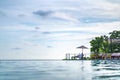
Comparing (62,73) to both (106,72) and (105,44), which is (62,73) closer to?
(106,72)

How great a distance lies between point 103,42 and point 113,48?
225 centimetres

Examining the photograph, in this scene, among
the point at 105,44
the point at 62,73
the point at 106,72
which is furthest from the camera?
the point at 105,44

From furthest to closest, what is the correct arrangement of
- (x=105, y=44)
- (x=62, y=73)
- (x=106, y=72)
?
1. (x=105, y=44)
2. (x=106, y=72)
3. (x=62, y=73)

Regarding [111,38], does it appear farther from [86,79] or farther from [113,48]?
[86,79]

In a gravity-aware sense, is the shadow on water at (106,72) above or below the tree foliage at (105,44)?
below

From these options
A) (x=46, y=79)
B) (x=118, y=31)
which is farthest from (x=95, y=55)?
(x=46, y=79)

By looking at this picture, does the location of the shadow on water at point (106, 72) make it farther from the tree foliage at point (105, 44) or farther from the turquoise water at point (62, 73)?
the tree foliage at point (105, 44)

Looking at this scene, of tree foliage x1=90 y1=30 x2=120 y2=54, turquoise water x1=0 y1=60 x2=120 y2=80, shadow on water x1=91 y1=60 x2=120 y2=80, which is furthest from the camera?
tree foliage x1=90 y1=30 x2=120 y2=54

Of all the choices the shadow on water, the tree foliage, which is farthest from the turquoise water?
the tree foliage

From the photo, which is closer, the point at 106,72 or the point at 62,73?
the point at 62,73

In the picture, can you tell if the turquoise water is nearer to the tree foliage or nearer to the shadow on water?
the shadow on water

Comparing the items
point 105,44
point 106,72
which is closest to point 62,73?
point 106,72

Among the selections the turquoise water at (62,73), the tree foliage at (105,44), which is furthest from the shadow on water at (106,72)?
the tree foliage at (105,44)

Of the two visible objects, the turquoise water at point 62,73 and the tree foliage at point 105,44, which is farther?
the tree foliage at point 105,44
